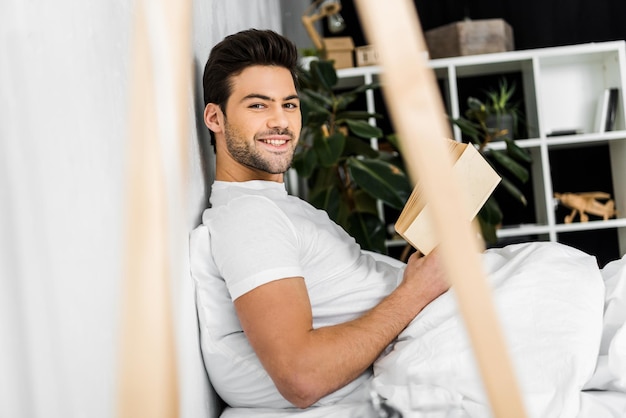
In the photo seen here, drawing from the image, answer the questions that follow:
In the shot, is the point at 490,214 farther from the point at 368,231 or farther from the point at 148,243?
the point at 148,243

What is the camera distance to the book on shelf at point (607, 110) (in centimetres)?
387

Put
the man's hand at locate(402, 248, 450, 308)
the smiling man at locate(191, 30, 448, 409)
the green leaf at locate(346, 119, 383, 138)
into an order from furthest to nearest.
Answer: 1. the green leaf at locate(346, 119, 383, 138)
2. the man's hand at locate(402, 248, 450, 308)
3. the smiling man at locate(191, 30, 448, 409)

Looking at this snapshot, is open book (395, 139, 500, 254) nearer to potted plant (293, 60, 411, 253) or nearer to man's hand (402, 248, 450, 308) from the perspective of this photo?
man's hand (402, 248, 450, 308)

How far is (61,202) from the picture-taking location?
0.77 metres

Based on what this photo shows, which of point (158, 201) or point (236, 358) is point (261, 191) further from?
point (158, 201)

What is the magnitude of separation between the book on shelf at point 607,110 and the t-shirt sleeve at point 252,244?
9.35ft

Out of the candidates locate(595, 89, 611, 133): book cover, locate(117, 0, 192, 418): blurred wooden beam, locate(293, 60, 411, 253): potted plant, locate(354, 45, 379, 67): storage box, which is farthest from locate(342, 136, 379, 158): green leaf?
locate(117, 0, 192, 418): blurred wooden beam

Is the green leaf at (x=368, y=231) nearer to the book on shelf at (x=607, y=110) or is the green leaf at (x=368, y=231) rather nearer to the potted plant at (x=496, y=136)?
the potted plant at (x=496, y=136)

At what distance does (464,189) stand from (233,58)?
0.53 metres

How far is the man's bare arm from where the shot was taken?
1251mm

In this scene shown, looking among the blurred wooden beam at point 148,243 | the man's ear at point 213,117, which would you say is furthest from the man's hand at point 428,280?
the blurred wooden beam at point 148,243

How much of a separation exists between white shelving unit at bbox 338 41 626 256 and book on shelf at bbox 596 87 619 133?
0.03m

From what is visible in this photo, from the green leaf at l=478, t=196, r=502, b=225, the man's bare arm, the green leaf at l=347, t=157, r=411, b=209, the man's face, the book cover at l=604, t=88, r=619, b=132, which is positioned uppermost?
the man's face

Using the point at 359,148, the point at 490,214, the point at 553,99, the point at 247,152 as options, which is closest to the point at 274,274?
the point at 247,152
